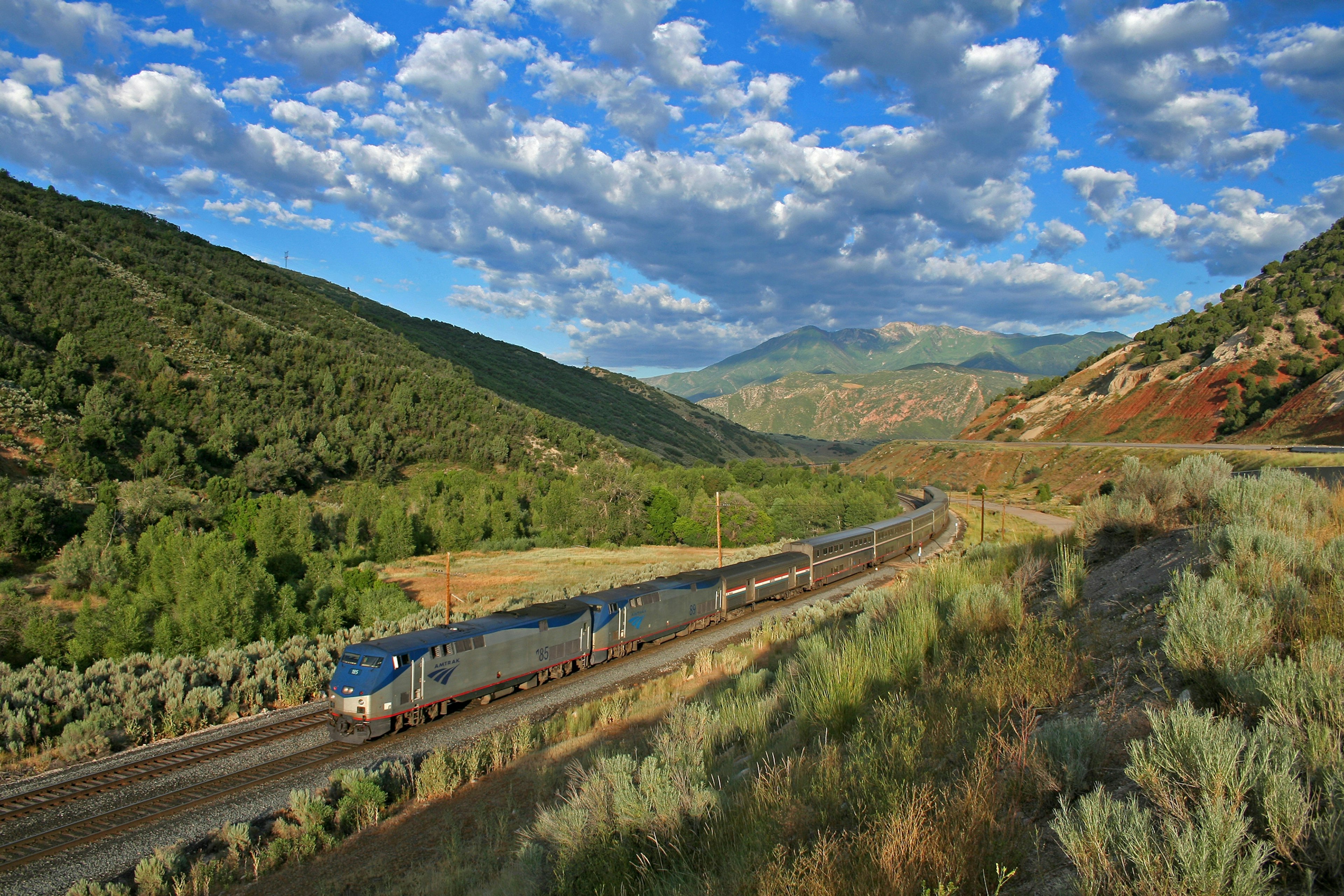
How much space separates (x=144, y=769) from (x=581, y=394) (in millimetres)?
132727

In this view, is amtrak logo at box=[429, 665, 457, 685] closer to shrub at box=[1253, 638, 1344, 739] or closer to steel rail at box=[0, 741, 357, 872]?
steel rail at box=[0, 741, 357, 872]

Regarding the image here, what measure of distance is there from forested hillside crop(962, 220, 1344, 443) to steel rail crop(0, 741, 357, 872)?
78226 millimetres

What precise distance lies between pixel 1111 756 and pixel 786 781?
2.54 meters

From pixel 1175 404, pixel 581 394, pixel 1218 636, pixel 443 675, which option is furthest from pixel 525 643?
pixel 581 394

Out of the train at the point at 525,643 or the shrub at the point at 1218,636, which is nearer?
the shrub at the point at 1218,636

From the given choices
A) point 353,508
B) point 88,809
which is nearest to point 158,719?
point 88,809

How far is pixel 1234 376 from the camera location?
7600 cm

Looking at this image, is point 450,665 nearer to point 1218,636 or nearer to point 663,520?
point 1218,636

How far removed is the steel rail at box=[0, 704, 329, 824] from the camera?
40.4ft

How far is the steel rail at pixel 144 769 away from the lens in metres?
12.3

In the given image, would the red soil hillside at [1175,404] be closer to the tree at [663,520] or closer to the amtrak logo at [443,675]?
the tree at [663,520]

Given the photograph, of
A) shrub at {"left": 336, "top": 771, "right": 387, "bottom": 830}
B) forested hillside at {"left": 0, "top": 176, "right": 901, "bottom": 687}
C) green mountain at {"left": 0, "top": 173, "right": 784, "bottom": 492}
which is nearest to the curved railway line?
shrub at {"left": 336, "top": 771, "right": 387, "bottom": 830}

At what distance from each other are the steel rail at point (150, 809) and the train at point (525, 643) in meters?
0.97

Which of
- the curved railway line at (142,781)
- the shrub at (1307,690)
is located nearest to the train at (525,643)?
the curved railway line at (142,781)
